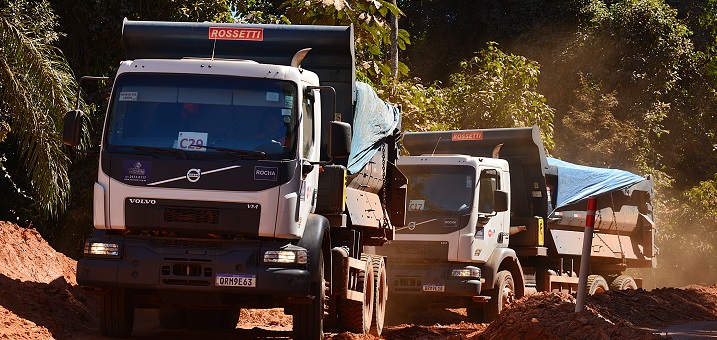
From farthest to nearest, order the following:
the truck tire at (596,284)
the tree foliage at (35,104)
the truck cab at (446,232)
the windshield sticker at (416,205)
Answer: the truck tire at (596,284) → the windshield sticker at (416,205) → the truck cab at (446,232) → the tree foliage at (35,104)

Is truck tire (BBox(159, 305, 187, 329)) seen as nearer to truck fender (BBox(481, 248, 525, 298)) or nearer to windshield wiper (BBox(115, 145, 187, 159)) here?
windshield wiper (BBox(115, 145, 187, 159))

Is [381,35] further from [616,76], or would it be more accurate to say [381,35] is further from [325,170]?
[616,76]

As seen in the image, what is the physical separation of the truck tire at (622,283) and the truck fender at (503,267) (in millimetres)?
4760

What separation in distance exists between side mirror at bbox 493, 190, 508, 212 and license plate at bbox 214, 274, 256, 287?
7.12 metres

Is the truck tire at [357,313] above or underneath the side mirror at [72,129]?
underneath

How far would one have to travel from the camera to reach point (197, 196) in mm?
10227

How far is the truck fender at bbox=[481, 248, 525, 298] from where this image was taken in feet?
53.9

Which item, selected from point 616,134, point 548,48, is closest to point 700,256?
point 616,134

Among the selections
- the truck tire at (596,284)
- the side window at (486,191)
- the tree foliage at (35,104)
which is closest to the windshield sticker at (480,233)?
the side window at (486,191)

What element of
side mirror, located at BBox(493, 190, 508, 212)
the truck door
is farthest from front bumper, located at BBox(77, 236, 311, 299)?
side mirror, located at BBox(493, 190, 508, 212)

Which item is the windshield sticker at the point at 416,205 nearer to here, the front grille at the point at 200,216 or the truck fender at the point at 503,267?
the truck fender at the point at 503,267

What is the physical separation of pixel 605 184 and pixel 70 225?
31.7 feet

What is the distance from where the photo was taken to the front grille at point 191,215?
10.2m

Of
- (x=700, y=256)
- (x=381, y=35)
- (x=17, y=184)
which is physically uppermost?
(x=381, y=35)
